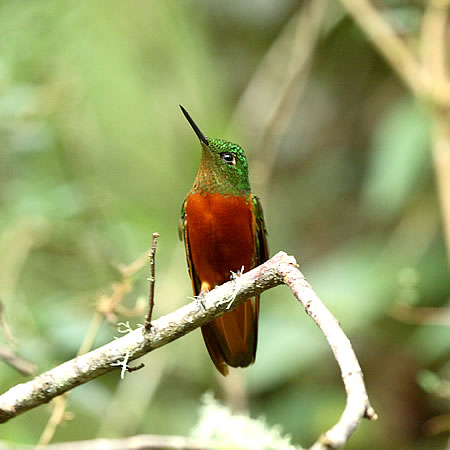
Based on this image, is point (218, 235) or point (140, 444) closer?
point (140, 444)

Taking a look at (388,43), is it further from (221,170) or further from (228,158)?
(221,170)

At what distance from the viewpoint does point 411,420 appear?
5242 mm

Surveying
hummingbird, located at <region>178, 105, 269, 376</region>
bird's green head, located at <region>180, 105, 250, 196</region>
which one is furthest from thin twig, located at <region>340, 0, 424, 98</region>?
hummingbird, located at <region>178, 105, 269, 376</region>

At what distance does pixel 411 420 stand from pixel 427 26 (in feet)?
8.93

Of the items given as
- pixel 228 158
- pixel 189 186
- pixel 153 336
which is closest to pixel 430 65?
pixel 228 158

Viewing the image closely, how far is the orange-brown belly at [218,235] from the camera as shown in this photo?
3.32 meters

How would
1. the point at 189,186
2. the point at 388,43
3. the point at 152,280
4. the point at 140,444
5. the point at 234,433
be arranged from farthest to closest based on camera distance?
1. the point at 189,186
2. the point at 388,43
3. the point at 140,444
4. the point at 234,433
5. the point at 152,280

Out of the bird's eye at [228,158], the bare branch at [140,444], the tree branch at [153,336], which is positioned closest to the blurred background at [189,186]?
the bare branch at [140,444]

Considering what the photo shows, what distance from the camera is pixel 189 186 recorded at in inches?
223

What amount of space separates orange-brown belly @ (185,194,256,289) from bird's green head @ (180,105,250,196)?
0.19 ft

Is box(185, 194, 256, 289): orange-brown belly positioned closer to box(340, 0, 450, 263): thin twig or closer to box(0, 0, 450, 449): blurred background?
box(0, 0, 450, 449): blurred background

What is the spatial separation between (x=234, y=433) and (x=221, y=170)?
5.29 feet

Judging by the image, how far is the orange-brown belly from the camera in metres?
3.32

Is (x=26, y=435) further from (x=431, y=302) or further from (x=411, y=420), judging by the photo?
(x=411, y=420)
